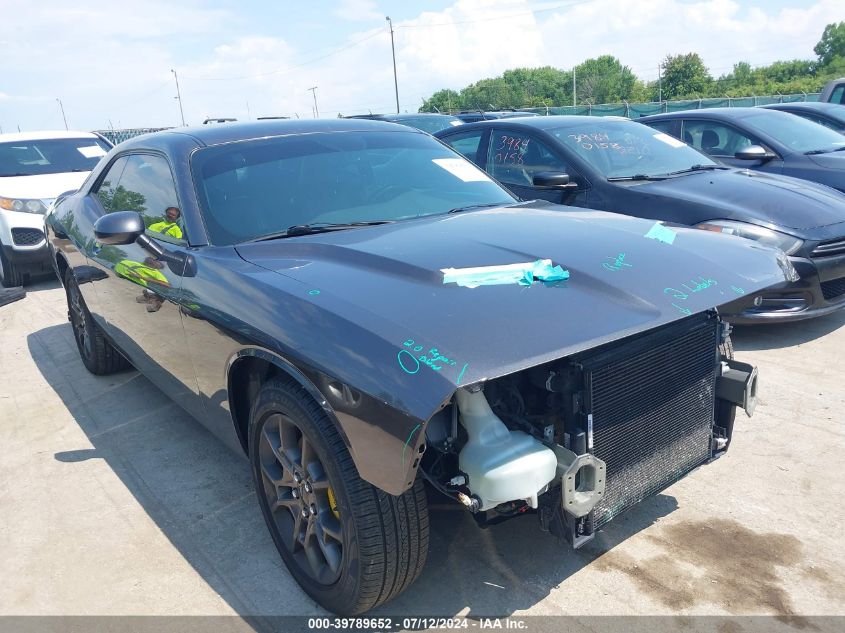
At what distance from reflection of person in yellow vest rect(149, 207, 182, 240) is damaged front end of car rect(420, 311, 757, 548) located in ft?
5.26

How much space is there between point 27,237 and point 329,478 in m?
7.08

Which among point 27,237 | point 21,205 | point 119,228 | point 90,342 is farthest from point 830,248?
point 21,205

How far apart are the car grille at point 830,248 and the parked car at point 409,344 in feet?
6.95

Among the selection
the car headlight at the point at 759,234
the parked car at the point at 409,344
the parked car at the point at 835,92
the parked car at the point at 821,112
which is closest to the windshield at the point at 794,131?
the parked car at the point at 821,112

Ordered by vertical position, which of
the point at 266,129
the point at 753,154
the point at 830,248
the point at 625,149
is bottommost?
the point at 830,248

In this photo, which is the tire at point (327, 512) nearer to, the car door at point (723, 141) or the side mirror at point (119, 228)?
the side mirror at point (119, 228)

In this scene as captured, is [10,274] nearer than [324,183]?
No

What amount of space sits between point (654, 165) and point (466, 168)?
2.35 m

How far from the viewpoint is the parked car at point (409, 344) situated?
1.89m

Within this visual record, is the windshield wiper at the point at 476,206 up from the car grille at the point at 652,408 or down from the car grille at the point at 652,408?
up

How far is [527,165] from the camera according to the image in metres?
5.50

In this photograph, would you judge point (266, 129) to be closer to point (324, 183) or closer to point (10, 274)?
point (324, 183)

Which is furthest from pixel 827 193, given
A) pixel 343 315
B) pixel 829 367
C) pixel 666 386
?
pixel 343 315

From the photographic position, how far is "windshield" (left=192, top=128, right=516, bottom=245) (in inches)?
115
